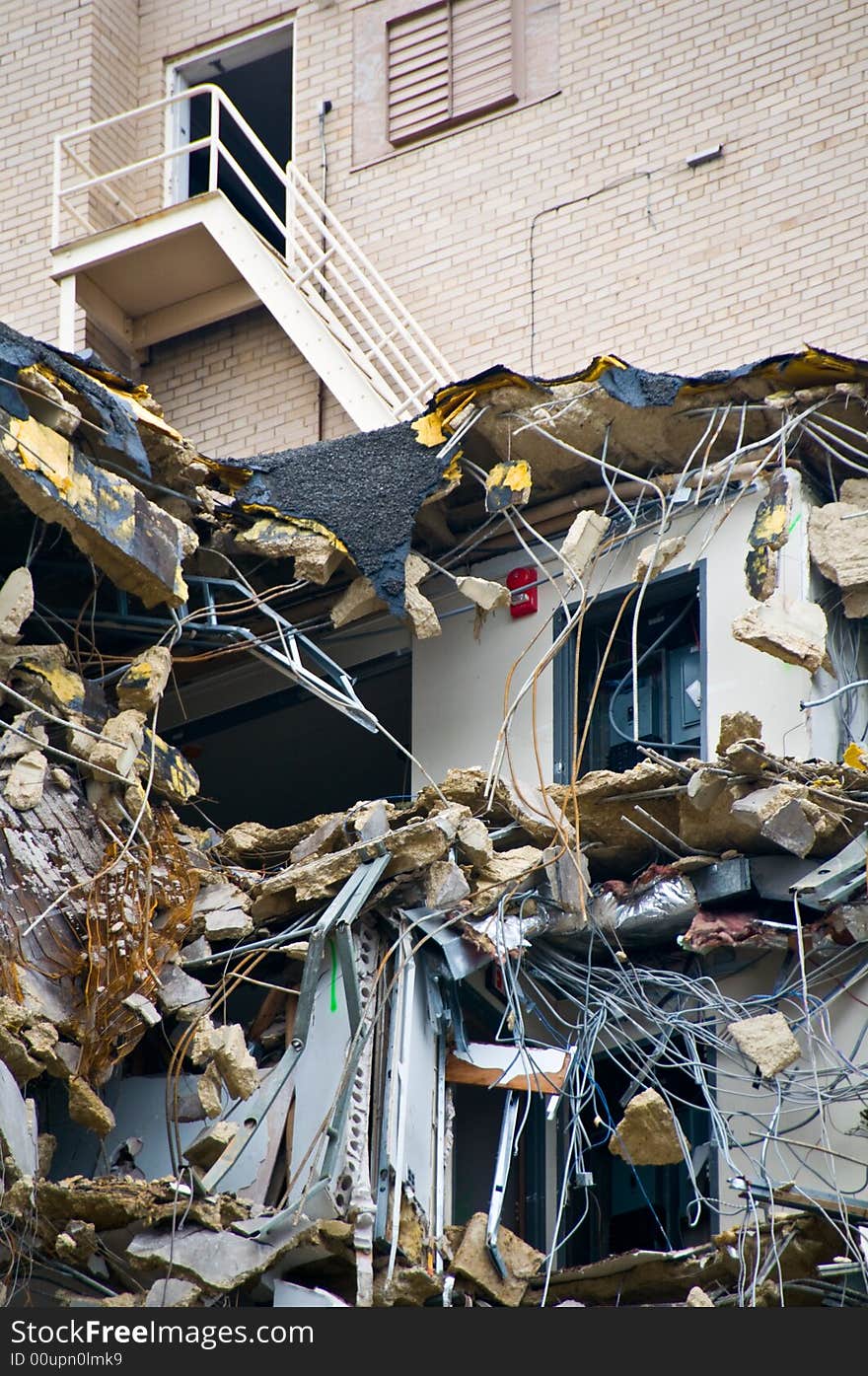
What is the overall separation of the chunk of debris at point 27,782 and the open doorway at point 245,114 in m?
9.70

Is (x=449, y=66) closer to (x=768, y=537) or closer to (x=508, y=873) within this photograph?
(x=768, y=537)

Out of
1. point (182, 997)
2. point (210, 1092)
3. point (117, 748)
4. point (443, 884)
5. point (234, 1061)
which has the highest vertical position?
point (117, 748)

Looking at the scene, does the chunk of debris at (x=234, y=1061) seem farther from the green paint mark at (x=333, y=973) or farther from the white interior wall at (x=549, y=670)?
the white interior wall at (x=549, y=670)

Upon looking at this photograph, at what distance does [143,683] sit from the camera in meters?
13.5

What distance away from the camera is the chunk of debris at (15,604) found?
12906 millimetres

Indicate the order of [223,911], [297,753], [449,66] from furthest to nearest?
[449,66]
[297,753]
[223,911]

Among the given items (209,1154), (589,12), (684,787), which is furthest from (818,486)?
(589,12)

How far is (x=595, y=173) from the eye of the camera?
19047mm

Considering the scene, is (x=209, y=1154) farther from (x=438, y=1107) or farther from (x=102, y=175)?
(x=102, y=175)

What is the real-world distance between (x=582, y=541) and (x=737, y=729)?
1.80m

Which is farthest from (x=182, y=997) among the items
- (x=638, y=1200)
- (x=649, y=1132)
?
(x=638, y=1200)

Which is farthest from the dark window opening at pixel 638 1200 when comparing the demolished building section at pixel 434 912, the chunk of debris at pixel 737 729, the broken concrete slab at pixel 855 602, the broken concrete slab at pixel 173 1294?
the broken concrete slab at pixel 855 602

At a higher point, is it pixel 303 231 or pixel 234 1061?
pixel 303 231

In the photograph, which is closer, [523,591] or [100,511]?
[100,511]
